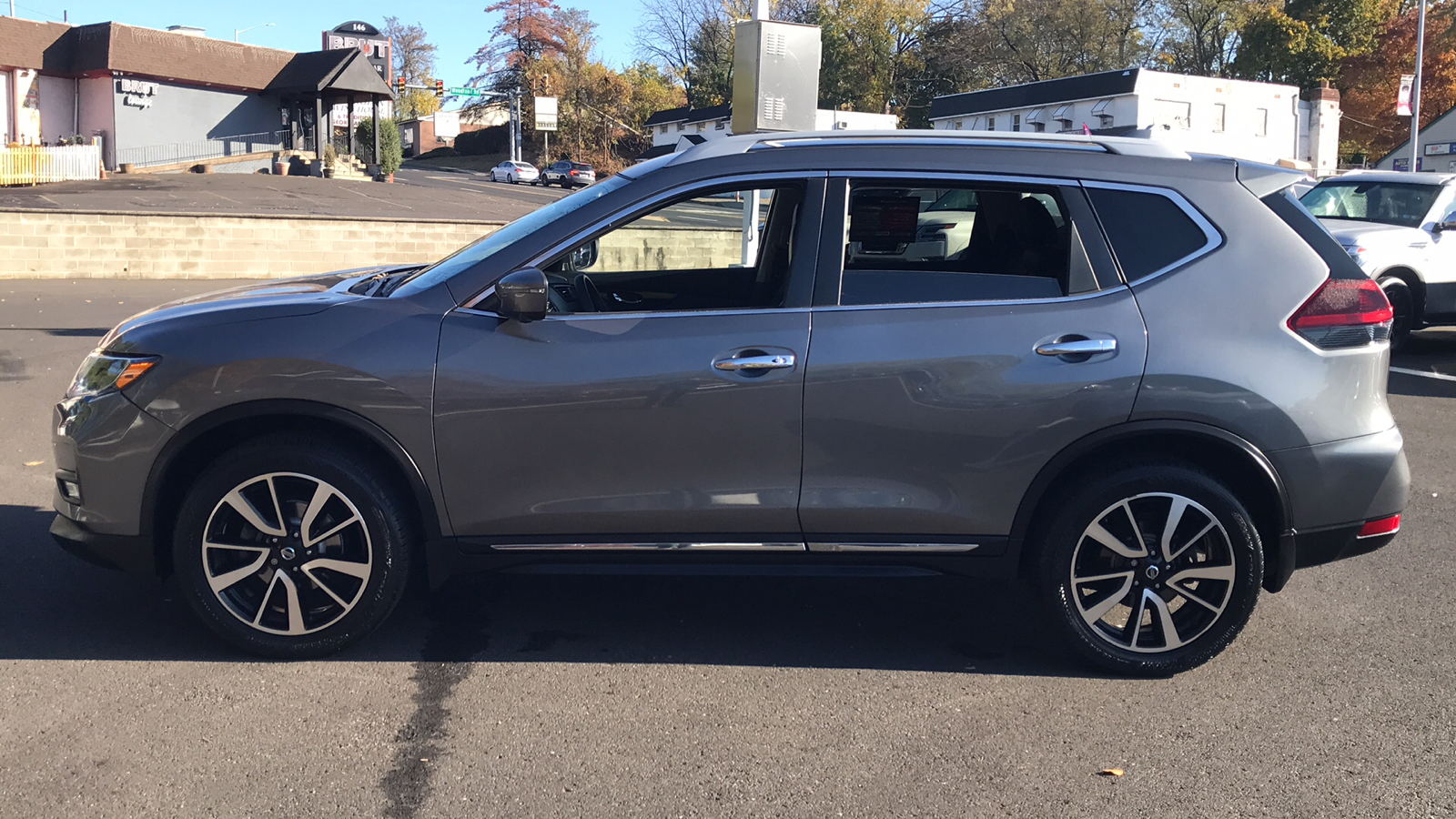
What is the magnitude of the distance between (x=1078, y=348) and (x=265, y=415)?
2713 mm

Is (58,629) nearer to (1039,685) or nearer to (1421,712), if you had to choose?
(1039,685)

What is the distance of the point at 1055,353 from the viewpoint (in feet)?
12.8

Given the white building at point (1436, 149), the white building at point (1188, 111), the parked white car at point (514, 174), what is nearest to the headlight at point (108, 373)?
the white building at point (1188, 111)

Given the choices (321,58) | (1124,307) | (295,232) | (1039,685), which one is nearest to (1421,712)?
(1039,685)

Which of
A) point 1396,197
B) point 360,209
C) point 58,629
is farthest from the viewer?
point 360,209

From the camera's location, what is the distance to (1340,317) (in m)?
3.97

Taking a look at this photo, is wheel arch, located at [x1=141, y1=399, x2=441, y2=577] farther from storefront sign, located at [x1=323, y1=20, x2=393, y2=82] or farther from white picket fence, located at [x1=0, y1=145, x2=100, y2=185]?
storefront sign, located at [x1=323, y1=20, x2=393, y2=82]

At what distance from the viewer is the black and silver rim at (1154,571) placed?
400 cm

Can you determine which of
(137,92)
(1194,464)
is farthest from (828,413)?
(137,92)

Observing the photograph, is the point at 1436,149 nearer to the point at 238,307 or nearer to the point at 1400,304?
the point at 1400,304

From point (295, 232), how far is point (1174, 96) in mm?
38237

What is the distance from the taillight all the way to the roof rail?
668 millimetres

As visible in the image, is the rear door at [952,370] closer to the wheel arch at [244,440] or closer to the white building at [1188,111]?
the wheel arch at [244,440]

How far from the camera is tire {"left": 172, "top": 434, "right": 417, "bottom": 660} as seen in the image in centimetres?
393
